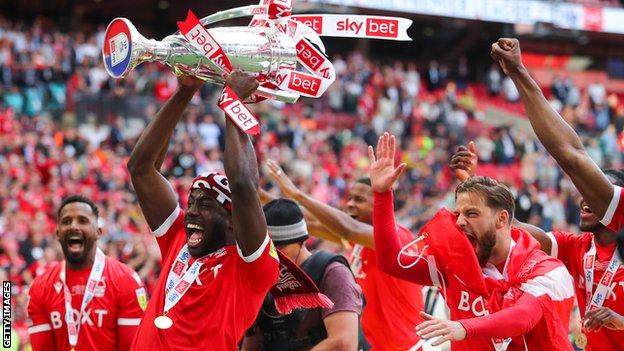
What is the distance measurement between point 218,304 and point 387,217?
0.95 metres

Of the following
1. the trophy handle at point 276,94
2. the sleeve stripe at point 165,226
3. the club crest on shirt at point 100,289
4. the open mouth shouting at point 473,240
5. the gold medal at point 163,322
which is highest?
the trophy handle at point 276,94

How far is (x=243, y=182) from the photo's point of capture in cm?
474

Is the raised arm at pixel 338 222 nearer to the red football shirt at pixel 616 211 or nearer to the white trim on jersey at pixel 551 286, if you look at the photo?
the white trim on jersey at pixel 551 286

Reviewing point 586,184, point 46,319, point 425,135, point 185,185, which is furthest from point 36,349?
point 425,135

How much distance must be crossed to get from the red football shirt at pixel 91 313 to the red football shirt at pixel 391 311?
65.2 inches

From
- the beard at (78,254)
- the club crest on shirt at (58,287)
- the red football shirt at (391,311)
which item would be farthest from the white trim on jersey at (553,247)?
the club crest on shirt at (58,287)

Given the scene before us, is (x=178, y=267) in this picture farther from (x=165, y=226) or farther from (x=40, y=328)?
(x=40, y=328)

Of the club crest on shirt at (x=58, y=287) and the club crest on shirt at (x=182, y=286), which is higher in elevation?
the club crest on shirt at (x=182, y=286)

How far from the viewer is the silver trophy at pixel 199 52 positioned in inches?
188

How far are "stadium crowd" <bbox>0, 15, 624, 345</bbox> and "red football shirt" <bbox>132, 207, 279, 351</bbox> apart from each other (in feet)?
17.7

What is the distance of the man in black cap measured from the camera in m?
5.74

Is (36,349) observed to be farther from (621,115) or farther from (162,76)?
(621,115)

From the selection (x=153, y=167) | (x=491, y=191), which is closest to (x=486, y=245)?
(x=491, y=191)

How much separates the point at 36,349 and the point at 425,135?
1960 centimetres
